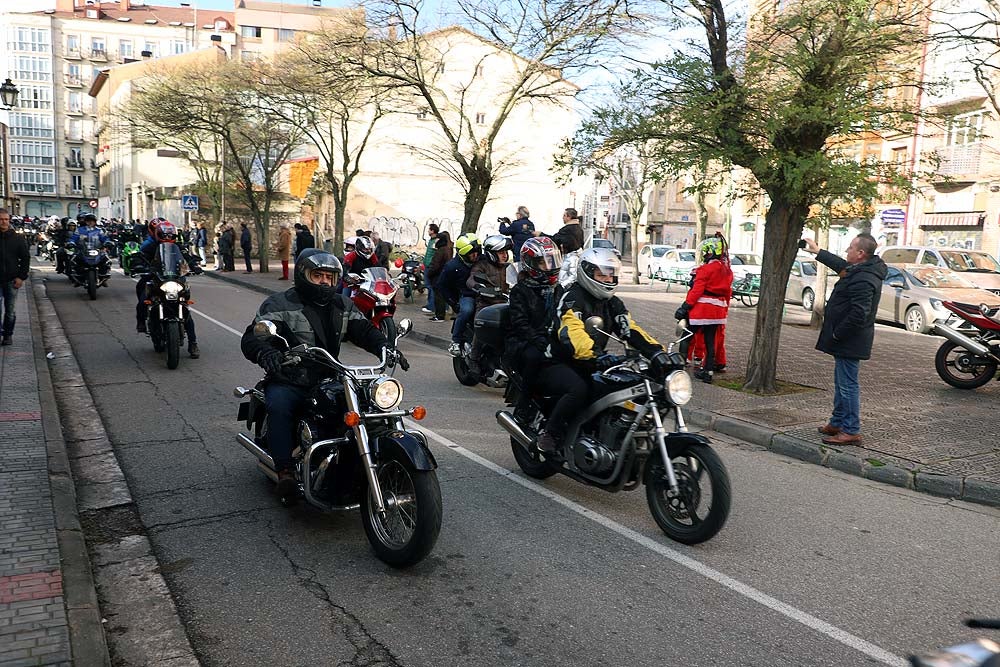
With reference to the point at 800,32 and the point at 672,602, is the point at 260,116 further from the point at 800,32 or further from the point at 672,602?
the point at 672,602

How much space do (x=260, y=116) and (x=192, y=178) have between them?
33.4m

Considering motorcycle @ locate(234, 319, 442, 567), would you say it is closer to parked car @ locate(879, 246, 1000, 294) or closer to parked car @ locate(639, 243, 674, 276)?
parked car @ locate(879, 246, 1000, 294)

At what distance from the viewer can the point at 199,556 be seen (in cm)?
448

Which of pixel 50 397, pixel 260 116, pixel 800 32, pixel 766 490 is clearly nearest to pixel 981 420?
pixel 766 490

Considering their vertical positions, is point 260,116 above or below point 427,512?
above

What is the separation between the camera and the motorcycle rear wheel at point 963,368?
1015 cm

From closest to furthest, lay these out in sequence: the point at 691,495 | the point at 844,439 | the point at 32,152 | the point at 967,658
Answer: the point at 967,658 < the point at 691,495 < the point at 844,439 < the point at 32,152

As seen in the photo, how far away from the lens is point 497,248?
10.4m

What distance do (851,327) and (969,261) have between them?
14.7 metres

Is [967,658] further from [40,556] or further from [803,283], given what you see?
[803,283]

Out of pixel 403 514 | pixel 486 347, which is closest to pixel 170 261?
pixel 486 347

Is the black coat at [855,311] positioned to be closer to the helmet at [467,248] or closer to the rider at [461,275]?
the rider at [461,275]

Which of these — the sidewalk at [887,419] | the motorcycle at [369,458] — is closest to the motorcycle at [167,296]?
the sidewalk at [887,419]

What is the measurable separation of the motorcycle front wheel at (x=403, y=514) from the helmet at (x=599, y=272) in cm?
197
